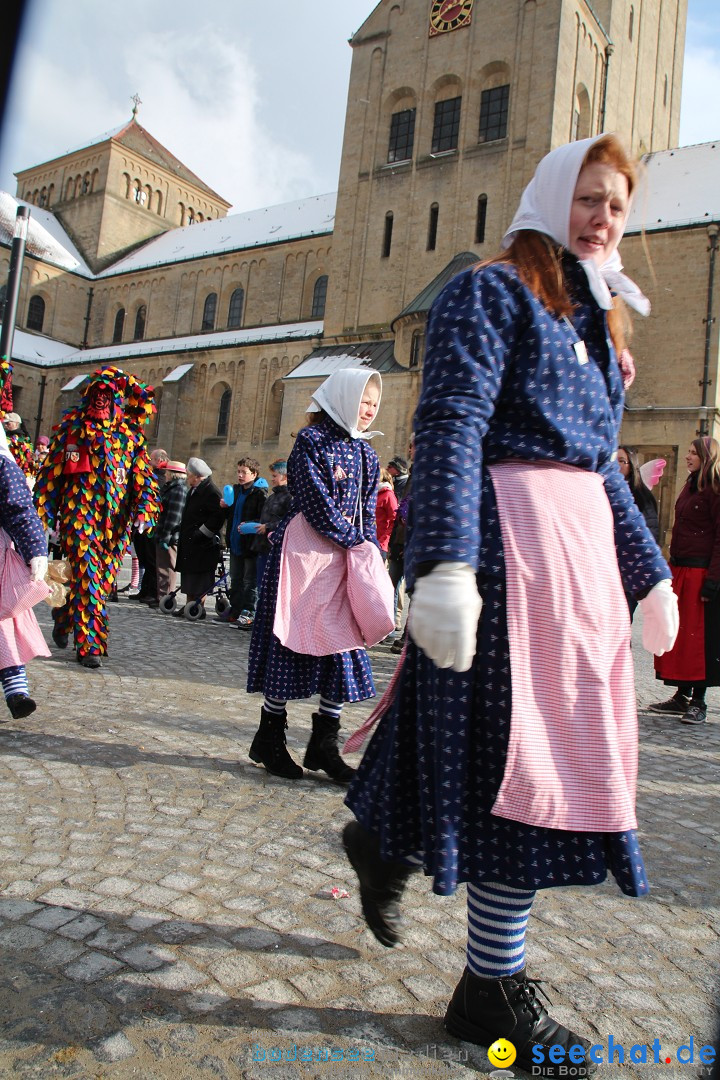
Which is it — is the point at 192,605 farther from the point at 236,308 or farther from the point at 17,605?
the point at 236,308

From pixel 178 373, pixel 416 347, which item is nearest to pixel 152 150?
pixel 178 373

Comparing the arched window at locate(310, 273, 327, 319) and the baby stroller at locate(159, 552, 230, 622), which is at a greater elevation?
the arched window at locate(310, 273, 327, 319)

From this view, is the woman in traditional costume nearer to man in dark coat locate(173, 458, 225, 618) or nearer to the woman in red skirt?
the woman in red skirt

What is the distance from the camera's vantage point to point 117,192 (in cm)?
5178

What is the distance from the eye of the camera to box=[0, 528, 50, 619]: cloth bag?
4102 mm

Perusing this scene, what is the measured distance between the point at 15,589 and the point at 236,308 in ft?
135

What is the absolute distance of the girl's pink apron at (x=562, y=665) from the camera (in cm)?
162

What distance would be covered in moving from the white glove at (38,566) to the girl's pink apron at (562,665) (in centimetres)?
→ 306

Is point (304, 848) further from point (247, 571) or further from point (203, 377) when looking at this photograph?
point (203, 377)

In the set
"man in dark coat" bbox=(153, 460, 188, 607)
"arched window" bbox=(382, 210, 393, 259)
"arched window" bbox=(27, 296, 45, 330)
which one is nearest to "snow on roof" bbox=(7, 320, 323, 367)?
"arched window" bbox=(27, 296, 45, 330)

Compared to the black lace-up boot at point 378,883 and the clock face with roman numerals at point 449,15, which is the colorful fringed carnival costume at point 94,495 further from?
the clock face with roman numerals at point 449,15

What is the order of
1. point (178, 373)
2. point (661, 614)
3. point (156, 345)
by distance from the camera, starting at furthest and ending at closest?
point (156, 345) < point (178, 373) < point (661, 614)

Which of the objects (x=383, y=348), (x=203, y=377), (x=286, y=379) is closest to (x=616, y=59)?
(x=383, y=348)

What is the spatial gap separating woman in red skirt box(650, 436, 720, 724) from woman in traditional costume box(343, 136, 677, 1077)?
4.63 m
